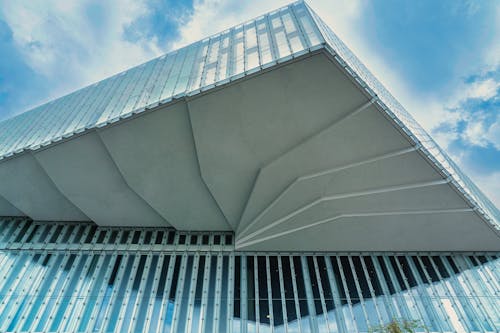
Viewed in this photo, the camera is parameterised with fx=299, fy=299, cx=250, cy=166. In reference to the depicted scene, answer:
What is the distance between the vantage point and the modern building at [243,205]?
15.4m

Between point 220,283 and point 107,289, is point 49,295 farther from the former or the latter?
point 220,283

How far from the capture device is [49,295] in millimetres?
18844

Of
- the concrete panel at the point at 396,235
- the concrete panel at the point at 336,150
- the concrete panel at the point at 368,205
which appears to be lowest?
the concrete panel at the point at 396,235

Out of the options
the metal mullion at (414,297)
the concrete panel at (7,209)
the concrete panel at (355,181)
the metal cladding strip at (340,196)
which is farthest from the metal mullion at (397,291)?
the concrete panel at (7,209)

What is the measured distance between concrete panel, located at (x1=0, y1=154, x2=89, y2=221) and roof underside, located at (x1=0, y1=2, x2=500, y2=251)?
0.10 m

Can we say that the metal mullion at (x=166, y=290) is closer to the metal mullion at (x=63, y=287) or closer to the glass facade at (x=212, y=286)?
the glass facade at (x=212, y=286)

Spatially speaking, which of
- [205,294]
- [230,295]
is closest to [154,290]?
[205,294]

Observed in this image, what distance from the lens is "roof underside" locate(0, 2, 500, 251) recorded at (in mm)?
14859

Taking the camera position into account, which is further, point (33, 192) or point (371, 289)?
point (33, 192)

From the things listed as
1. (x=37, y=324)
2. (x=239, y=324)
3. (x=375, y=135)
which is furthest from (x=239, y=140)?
(x=37, y=324)

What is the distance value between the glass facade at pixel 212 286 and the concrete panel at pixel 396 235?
862 millimetres

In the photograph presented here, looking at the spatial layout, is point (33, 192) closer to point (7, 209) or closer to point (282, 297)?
point (7, 209)

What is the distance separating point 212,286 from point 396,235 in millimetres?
12580

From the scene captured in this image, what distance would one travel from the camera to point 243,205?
64.7ft
